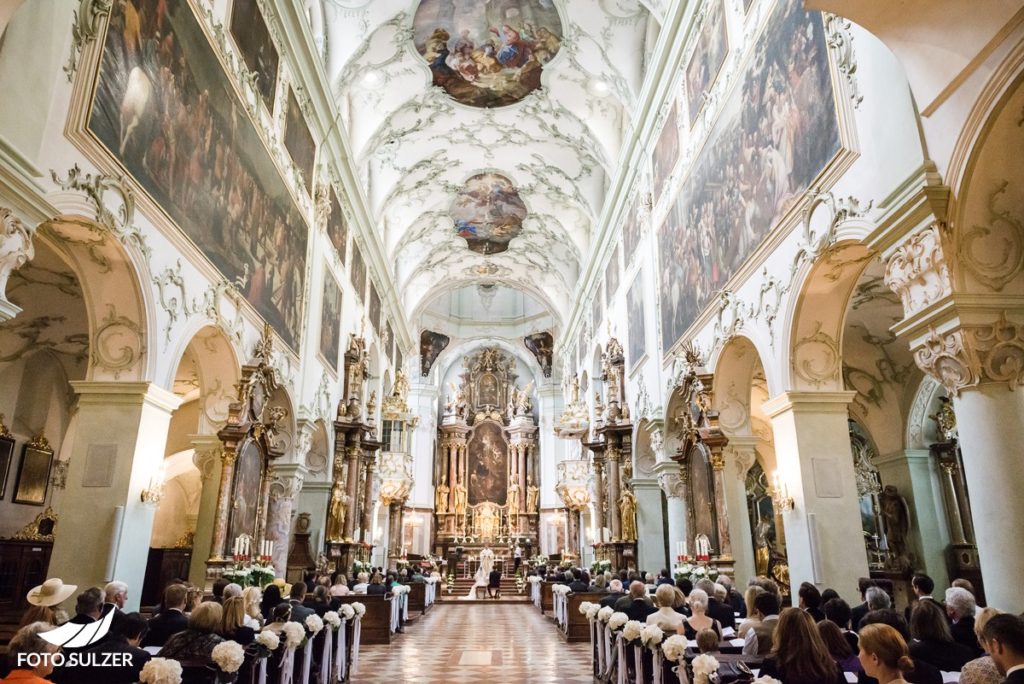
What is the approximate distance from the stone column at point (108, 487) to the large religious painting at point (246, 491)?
7.48 feet

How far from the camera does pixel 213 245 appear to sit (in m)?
10.5

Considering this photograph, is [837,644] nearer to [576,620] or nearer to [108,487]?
[108,487]

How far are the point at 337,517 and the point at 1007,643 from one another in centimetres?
1549

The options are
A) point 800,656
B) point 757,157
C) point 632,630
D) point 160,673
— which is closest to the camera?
point 800,656

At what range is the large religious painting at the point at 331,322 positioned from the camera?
669 inches

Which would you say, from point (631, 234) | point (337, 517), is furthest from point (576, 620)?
point (631, 234)

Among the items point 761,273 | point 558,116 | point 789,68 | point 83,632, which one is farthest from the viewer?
point 558,116

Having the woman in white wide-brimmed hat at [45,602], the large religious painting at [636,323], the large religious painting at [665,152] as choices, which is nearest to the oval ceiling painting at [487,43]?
the large religious painting at [665,152]

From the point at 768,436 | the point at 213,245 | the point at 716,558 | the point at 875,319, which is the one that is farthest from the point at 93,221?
the point at 768,436

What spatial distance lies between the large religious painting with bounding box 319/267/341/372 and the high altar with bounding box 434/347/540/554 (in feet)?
65.5

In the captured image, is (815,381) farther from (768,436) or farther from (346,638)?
(768,436)

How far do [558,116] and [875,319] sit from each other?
38.7ft

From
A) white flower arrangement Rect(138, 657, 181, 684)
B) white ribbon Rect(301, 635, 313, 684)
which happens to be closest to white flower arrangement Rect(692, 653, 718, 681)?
white flower arrangement Rect(138, 657, 181, 684)

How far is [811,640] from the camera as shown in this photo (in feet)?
12.5
